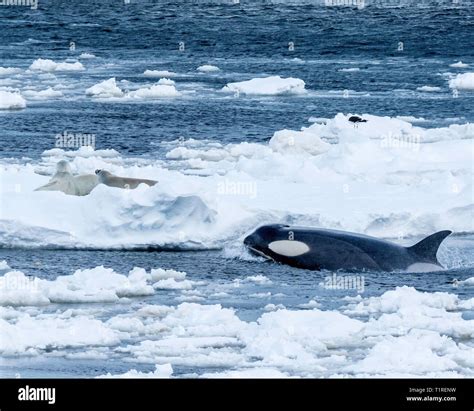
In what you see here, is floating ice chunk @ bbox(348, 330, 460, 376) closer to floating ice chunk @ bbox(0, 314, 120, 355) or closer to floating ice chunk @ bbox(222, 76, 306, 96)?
floating ice chunk @ bbox(0, 314, 120, 355)

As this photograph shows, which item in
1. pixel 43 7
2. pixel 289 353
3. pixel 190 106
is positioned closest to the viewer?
pixel 289 353

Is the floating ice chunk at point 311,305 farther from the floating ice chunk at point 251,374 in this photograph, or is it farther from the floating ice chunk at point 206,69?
the floating ice chunk at point 206,69

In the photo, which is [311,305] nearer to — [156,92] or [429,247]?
[429,247]

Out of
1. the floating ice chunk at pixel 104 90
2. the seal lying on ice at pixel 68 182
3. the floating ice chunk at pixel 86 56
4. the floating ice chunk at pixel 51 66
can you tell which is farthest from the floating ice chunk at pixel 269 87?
the seal lying on ice at pixel 68 182

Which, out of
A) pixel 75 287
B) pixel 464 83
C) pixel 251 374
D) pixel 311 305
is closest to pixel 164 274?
pixel 75 287

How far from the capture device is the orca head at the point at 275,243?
20125 millimetres

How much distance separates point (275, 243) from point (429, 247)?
197 centimetres

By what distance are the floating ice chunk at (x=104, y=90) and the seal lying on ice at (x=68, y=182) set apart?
21.0 metres

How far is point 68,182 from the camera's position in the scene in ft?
81.4
